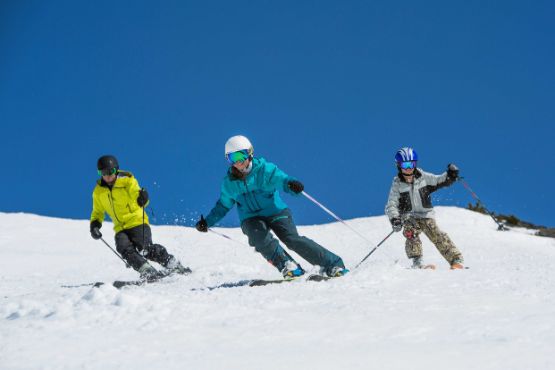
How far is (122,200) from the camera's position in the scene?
8.13 metres

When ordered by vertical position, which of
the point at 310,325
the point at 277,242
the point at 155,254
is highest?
the point at 155,254

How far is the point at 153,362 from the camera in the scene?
2.63 meters

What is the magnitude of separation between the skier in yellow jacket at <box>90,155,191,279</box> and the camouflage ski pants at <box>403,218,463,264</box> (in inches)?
123

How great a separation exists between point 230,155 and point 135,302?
290cm

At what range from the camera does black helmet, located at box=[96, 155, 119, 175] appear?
7.82m

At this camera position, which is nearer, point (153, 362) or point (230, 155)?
point (153, 362)

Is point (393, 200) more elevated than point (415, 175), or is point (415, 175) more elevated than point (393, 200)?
point (415, 175)

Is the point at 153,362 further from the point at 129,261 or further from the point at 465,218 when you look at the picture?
the point at 465,218

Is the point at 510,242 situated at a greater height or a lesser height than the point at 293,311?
greater

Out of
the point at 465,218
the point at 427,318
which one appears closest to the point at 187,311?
the point at 427,318

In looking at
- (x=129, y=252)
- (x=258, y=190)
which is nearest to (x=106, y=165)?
(x=129, y=252)

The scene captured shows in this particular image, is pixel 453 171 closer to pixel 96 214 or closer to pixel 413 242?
pixel 413 242

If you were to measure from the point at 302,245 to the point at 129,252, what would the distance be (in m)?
2.75

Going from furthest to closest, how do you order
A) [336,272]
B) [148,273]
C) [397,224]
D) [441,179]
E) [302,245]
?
[441,179]
[148,273]
[397,224]
[302,245]
[336,272]
